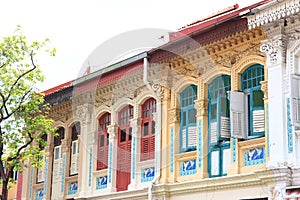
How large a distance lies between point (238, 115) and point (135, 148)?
3798 mm

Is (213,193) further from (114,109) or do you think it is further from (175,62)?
(114,109)

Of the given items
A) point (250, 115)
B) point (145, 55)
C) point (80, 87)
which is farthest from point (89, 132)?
point (250, 115)

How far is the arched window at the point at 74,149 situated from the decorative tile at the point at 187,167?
4693mm

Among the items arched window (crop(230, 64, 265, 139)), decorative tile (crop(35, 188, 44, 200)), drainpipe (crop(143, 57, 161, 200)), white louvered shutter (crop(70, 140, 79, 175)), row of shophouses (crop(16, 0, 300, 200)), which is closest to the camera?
row of shophouses (crop(16, 0, 300, 200))

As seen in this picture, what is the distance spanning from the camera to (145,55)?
49.0 ft

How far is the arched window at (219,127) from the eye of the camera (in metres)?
13.0

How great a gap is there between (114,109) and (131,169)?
75.8 inches

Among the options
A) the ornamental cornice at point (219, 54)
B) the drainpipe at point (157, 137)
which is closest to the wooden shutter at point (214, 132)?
the ornamental cornice at point (219, 54)

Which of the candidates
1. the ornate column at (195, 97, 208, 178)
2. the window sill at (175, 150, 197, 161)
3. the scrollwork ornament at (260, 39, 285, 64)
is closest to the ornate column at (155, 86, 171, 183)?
the window sill at (175, 150, 197, 161)

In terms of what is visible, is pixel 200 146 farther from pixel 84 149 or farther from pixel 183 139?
pixel 84 149

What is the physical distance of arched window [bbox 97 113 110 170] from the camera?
16.8 m

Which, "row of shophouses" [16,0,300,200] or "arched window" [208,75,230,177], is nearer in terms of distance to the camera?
"row of shophouses" [16,0,300,200]

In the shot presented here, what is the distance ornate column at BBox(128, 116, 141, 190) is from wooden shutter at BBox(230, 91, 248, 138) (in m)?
3.68

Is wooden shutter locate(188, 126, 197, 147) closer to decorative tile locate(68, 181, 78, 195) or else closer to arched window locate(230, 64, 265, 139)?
arched window locate(230, 64, 265, 139)
